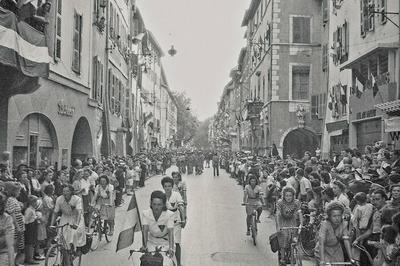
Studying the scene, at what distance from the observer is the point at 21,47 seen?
12.9 metres

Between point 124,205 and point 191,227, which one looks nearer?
point 191,227

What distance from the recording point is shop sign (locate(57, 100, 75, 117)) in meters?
20.3

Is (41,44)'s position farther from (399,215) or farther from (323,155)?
(323,155)

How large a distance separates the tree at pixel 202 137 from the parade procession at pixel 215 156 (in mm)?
129376

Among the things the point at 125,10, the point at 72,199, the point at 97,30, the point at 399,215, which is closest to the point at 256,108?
the point at 125,10

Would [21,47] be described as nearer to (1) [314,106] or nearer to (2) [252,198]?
(2) [252,198]

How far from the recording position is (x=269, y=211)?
67.5 feet

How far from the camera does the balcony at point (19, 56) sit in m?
12.3

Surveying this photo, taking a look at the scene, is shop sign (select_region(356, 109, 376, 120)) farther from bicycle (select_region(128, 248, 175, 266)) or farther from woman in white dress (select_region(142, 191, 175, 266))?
bicycle (select_region(128, 248, 175, 266))

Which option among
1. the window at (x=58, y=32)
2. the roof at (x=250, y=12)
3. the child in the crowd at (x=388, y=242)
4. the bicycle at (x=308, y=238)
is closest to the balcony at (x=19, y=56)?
the window at (x=58, y=32)

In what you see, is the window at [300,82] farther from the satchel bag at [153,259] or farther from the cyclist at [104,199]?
the satchel bag at [153,259]

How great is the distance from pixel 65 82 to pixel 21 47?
25.3 feet

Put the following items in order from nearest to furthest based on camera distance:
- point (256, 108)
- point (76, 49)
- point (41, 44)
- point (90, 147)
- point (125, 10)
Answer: point (41, 44), point (76, 49), point (90, 147), point (125, 10), point (256, 108)

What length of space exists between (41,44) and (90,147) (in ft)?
38.0
